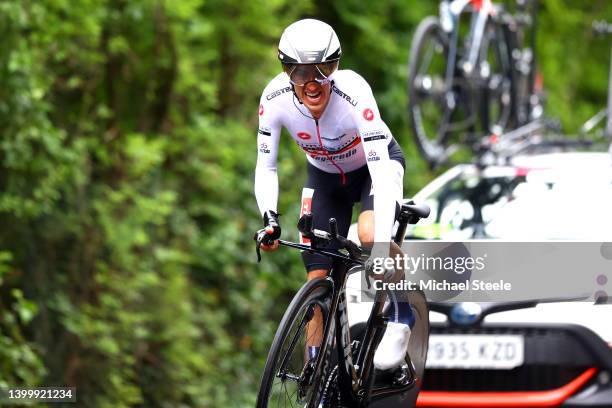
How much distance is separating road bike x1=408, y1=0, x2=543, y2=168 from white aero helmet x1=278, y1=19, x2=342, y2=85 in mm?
4521

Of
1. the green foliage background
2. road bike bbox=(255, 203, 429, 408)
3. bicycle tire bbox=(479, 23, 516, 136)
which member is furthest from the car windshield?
bicycle tire bbox=(479, 23, 516, 136)

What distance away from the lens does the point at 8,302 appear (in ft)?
26.3

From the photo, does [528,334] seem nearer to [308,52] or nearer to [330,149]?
[330,149]

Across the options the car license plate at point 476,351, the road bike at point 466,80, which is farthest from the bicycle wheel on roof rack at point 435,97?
the car license plate at point 476,351

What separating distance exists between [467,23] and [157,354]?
7.04 metres

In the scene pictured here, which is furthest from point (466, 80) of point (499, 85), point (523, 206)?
point (523, 206)

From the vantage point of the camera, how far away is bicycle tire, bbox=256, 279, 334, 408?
16.8 feet

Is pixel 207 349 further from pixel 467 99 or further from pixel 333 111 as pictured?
pixel 333 111

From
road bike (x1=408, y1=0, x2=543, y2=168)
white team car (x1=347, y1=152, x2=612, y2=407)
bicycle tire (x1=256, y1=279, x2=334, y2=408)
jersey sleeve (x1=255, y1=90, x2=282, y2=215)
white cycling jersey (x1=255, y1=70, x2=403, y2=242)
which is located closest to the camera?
bicycle tire (x1=256, y1=279, x2=334, y2=408)

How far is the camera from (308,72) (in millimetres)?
5359

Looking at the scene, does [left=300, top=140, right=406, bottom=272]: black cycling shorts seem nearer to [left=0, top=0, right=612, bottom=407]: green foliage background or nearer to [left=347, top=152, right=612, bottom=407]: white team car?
[left=347, top=152, right=612, bottom=407]: white team car

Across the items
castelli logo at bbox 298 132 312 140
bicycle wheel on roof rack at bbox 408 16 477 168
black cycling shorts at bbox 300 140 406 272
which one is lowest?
black cycling shorts at bbox 300 140 406 272

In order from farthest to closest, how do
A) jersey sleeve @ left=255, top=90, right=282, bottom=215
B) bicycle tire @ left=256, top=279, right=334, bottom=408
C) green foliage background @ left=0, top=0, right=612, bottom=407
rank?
green foliage background @ left=0, top=0, right=612, bottom=407, jersey sleeve @ left=255, top=90, right=282, bottom=215, bicycle tire @ left=256, top=279, right=334, bottom=408

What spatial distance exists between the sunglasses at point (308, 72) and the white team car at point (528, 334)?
4.82 ft
